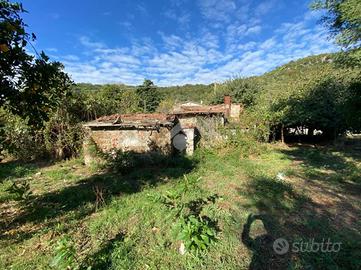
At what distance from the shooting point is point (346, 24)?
818 centimetres

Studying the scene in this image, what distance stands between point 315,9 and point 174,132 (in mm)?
8045

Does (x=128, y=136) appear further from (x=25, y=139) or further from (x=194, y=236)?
(x=194, y=236)

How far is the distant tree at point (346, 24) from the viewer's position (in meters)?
6.85

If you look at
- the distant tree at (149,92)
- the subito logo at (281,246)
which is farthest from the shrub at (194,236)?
the distant tree at (149,92)

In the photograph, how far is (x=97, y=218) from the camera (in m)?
5.00

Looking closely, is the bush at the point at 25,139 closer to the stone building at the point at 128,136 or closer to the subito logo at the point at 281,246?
the stone building at the point at 128,136

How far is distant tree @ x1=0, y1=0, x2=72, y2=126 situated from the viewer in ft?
11.1

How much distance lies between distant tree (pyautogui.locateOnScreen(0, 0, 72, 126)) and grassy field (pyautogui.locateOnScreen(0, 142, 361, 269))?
5.93 ft

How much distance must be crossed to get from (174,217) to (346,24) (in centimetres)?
897

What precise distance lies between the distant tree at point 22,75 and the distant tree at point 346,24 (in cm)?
811

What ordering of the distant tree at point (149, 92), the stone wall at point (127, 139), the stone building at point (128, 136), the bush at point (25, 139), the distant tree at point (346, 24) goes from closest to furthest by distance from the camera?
the distant tree at point (346, 24) → the stone building at point (128, 136) → the stone wall at point (127, 139) → the bush at point (25, 139) → the distant tree at point (149, 92)

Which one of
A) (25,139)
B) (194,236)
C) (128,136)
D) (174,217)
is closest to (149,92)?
(25,139)

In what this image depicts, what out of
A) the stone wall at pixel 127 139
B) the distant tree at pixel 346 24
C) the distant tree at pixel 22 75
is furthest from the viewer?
the stone wall at pixel 127 139

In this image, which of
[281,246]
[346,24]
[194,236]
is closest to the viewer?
[194,236]
